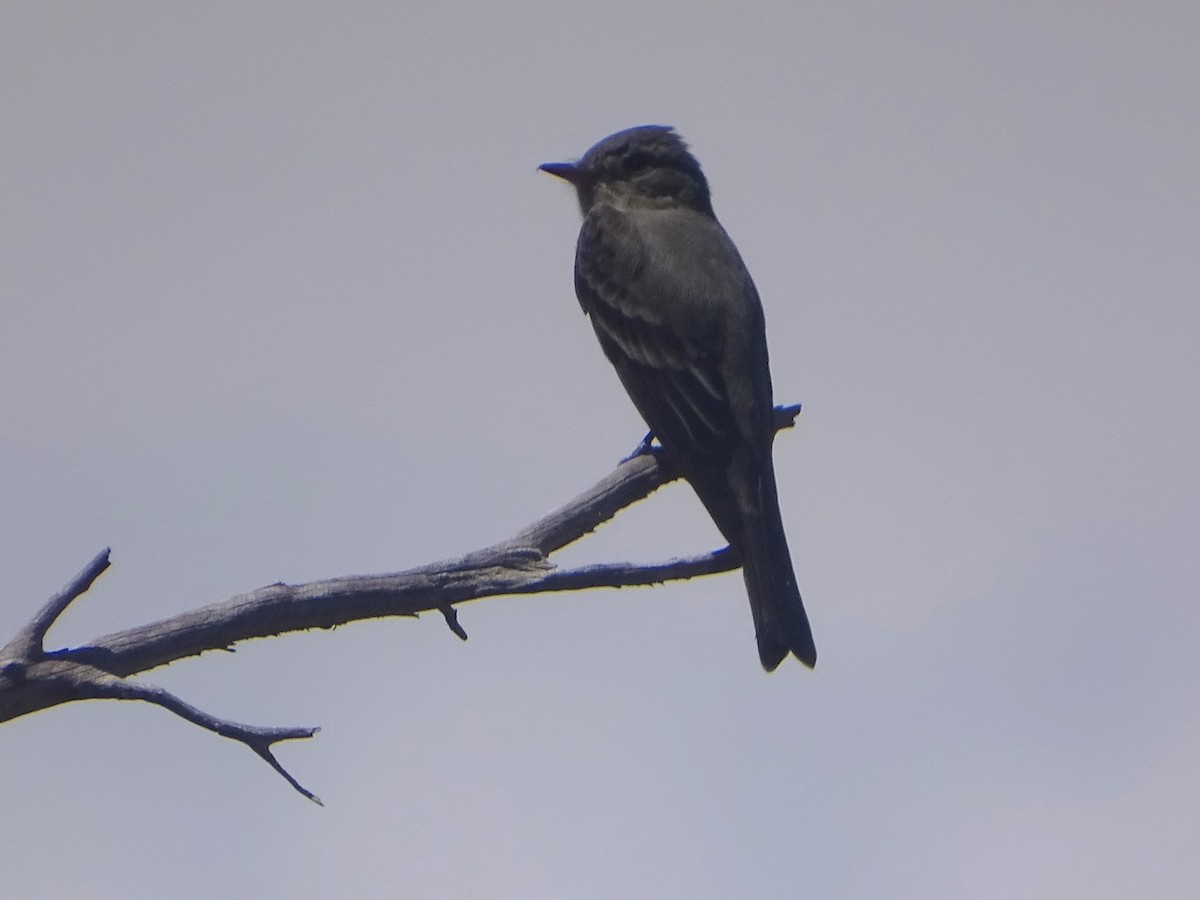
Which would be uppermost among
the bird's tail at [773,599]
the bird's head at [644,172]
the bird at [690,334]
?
the bird's head at [644,172]

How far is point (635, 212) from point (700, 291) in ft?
5.53

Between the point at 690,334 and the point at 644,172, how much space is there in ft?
8.25

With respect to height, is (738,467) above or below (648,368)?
below

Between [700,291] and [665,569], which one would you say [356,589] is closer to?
[665,569]

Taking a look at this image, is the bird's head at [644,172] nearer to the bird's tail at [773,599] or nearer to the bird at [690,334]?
the bird at [690,334]

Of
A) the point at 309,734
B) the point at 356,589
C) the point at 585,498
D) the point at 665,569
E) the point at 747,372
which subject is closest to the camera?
the point at 309,734

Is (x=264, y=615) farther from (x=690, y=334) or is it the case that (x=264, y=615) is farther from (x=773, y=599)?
(x=690, y=334)

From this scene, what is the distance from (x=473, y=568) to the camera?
6398mm

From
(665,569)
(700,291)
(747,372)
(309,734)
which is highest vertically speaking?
(700,291)

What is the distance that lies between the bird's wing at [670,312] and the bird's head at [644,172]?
425 mm

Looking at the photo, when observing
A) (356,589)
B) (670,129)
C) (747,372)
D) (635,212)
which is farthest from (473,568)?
(670,129)

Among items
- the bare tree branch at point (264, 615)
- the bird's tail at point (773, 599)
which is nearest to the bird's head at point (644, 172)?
the bird's tail at point (773, 599)

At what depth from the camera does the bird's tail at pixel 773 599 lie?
8.27 metres

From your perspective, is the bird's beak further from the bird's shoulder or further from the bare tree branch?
the bare tree branch
